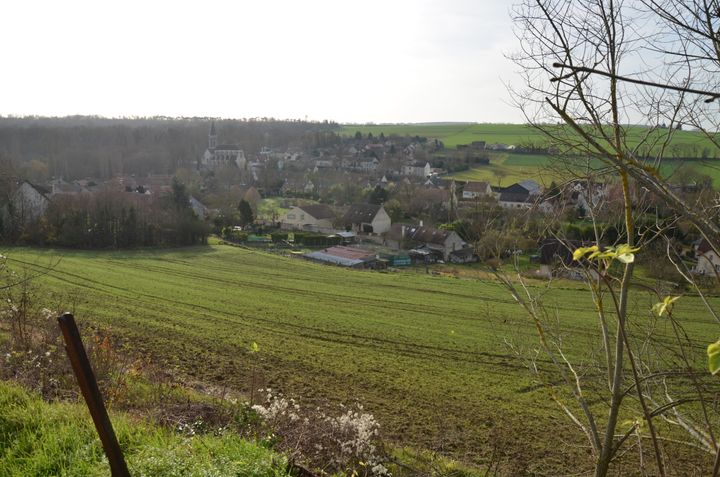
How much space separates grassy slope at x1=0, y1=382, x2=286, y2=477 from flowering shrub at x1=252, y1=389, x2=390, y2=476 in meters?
1.25

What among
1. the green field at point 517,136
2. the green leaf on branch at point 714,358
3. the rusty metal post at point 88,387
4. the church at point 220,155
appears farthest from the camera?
the church at point 220,155

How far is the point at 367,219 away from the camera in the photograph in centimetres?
5406

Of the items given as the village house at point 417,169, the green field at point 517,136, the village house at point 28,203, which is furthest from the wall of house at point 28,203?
the village house at point 417,169

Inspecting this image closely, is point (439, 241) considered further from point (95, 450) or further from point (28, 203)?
point (95, 450)

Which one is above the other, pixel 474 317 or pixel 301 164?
pixel 301 164

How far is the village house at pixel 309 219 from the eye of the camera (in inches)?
2184

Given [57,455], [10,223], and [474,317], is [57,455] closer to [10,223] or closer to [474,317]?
[474,317]

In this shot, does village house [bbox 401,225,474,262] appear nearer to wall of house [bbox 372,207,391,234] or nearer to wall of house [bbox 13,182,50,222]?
wall of house [bbox 372,207,391,234]

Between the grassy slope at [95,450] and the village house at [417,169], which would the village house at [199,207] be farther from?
the grassy slope at [95,450]

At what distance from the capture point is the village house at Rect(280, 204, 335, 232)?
55469 mm

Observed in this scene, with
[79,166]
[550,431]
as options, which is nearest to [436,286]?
[550,431]

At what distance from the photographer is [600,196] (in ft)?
14.9

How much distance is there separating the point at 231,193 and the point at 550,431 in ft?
175

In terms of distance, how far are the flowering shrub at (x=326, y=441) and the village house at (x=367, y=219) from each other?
45705mm
